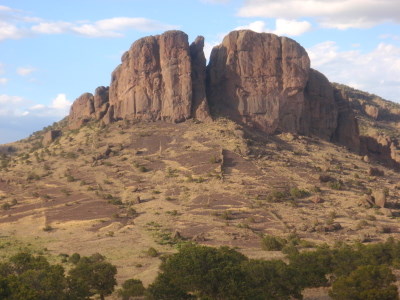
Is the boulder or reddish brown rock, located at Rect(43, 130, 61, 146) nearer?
the boulder

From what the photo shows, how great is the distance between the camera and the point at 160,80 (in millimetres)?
75438

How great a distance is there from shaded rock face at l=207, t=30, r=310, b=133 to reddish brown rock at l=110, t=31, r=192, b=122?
5.14 metres

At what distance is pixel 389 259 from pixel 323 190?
72.2 ft

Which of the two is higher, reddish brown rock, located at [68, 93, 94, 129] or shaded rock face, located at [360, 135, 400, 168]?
reddish brown rock, located at [68, 93, 94, 129]

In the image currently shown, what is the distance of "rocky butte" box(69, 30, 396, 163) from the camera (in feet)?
246

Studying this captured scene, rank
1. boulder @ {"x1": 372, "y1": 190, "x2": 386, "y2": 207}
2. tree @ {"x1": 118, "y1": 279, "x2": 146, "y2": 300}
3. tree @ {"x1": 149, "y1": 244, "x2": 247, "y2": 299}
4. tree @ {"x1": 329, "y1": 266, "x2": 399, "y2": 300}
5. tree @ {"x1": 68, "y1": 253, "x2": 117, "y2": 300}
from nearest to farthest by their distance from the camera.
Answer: tree @ {"x1": 329, "y1": 266, "x2": 399, "y2": 300} < tree @ {"x1": 149, "y1": 244, "x2": 247, "y2": 299} < tree @ {"x1": 118, "y1": 279, "x2": 146, "y2": 300} < tree @ {"x1": 68, "y1": 253, "x2": 117, "y2": 300} < boulder @ {"x1": 372, "y1": 190, "x2": 386, "y2": 207}

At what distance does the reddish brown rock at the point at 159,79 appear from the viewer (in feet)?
244

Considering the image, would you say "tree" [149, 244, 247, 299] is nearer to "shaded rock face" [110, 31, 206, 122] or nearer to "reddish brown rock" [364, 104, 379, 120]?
"shaded rock face" [110, 31, 206, 122]

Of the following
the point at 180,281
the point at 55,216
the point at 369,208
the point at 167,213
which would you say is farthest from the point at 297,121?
the point at 180,281

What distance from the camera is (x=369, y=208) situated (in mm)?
57094

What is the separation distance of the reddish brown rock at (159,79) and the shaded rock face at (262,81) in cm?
514

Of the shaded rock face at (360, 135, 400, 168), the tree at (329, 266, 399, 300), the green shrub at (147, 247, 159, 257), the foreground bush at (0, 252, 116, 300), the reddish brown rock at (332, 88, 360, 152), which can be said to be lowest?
the green shrub at (147, 247, 159, 257)

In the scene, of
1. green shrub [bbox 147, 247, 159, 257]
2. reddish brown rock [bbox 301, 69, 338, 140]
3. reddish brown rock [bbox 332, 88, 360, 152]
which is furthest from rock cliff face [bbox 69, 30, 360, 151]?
green shrub [bbox 147, 247, 159, 257]

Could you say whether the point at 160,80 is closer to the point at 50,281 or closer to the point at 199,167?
the point at 199,167
